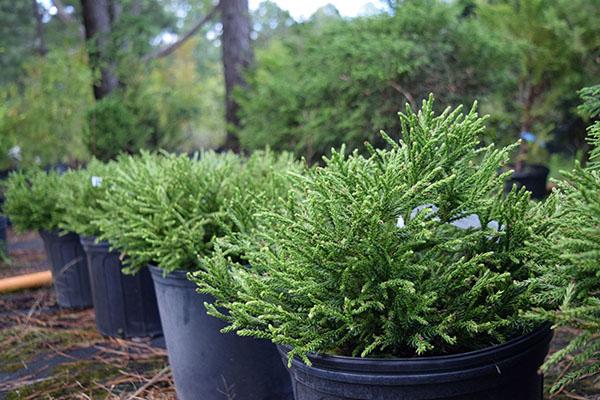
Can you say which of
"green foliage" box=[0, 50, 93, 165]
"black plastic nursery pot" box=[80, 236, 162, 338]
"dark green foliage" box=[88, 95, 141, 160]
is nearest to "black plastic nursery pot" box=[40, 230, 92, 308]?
"black plastic nursery pot" box=[80, 236, 162, 338]

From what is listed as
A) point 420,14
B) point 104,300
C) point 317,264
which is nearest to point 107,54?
point 420,14

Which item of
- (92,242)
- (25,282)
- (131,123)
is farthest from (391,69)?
(131,123)

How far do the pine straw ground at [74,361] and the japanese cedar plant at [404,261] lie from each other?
1.13m

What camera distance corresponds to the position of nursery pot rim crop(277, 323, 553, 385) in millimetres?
1379

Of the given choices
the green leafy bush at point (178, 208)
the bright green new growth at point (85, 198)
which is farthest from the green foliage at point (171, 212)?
the bright green new growth at point (85, 198)

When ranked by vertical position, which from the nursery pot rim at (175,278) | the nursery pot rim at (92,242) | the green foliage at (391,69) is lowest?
the nursery pot rim at (175,278)

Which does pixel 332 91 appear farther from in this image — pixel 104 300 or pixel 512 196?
pixel 512 196

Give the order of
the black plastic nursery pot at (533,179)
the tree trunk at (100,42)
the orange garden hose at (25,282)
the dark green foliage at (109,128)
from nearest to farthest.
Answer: the orange garden hose at (25,282)
the black plastic nursery pot at (533,179)
the dark green foliage at (109,128)
the tree trunk at (100,42)

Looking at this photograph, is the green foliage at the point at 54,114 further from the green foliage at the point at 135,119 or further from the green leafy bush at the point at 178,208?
the green leafy bush at the point at 178,208

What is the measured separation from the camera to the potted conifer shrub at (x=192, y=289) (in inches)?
96.0

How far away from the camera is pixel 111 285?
364 centimetres

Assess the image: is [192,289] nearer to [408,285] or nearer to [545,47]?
[408,285]

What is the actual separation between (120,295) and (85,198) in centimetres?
65

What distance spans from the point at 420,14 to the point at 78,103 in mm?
6329
